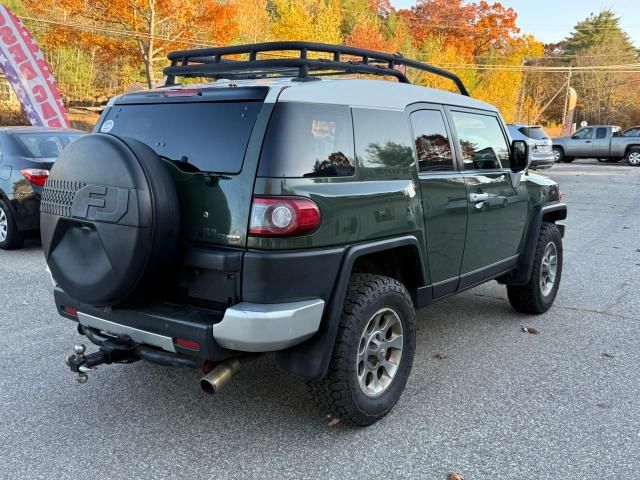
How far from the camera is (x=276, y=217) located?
274 centimetres

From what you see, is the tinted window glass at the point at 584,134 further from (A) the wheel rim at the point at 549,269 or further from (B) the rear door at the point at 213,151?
(B) the rear door at the point at 213,151

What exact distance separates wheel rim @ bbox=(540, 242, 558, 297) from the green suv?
2.06m

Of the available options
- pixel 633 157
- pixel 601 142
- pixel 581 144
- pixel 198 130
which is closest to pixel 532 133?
pixel 581 144

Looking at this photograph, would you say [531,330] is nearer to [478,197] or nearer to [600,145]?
[478,197]

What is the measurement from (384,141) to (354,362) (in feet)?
4.24

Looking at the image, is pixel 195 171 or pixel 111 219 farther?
pixel 195 171

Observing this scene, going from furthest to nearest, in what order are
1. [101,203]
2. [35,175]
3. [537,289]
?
[35,175] → [537,289] → [101,203]

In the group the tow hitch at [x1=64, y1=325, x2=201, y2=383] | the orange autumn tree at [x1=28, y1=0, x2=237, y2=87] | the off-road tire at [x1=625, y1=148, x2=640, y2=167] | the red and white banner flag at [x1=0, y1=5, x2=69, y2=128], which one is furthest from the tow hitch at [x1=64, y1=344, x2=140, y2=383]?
the off-road tire at [x1=625, y1=148, x2=640, y2=167]

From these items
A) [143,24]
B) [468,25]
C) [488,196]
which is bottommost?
[488,196]

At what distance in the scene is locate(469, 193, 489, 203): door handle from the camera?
409 cm

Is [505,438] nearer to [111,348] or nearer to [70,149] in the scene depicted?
[111,348]

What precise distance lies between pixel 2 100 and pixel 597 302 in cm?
2820

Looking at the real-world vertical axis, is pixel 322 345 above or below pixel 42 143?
below

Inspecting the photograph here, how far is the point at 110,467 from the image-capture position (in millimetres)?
2824
